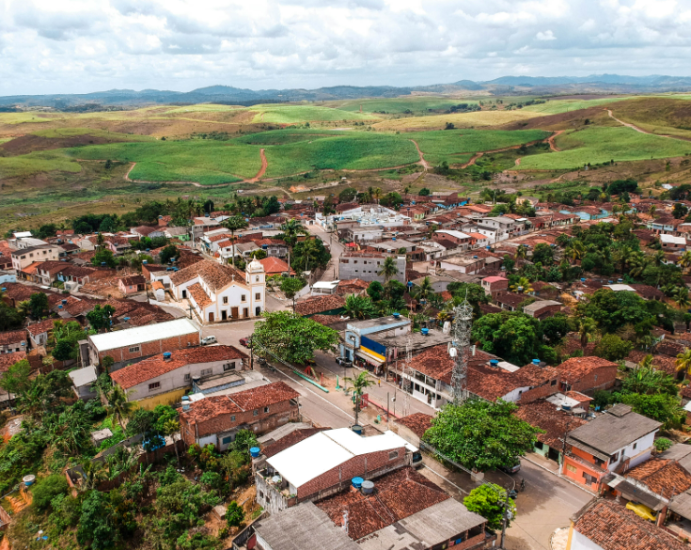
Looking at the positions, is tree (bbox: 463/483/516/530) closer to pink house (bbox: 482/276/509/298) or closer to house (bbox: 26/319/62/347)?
house (bbox: 26/319/62/347)

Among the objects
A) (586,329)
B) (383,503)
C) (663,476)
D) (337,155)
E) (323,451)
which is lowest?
(586,329)

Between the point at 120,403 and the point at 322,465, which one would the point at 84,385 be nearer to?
the point at 120,403

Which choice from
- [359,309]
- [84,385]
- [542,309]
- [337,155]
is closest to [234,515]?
[84,385]

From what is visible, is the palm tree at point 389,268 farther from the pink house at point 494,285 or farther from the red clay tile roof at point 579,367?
the red clay tile roof at point 579,367

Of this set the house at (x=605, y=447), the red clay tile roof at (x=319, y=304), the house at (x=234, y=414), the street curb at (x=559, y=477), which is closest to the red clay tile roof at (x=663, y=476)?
the house at (x=605, y=447)

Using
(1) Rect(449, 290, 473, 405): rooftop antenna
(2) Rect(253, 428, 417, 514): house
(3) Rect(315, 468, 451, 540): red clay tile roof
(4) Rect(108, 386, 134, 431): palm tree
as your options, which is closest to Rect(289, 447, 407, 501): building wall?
(2) Rect(253, 428, 417, 514): house
